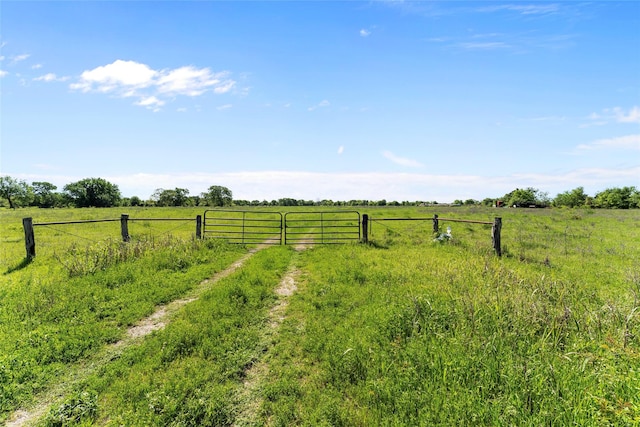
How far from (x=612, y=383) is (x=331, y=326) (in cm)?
398

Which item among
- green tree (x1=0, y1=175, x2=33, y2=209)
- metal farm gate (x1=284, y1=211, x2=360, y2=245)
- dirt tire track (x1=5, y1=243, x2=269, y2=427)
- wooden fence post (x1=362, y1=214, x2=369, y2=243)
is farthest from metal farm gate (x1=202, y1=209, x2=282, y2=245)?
green tree (x1=0, y1=175, x2=33, y2=209)

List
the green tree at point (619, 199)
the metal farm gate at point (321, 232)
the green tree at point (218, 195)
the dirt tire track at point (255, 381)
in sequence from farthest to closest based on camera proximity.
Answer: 1. the green tree at point (218, 195)
2. the green tree at point (619, 199)
3. the metal farm gate at point (321, 232)
4. the dirt tire track at point (255, 381)

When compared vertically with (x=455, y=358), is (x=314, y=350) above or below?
below

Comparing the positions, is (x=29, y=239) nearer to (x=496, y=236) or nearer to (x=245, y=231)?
(x=245, y=231)

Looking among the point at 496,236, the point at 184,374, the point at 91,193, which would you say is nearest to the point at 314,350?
the point at 184,374

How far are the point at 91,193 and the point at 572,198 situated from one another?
160 metres

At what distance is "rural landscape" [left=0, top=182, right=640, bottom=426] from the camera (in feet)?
11.3

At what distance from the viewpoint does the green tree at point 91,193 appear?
310 ft

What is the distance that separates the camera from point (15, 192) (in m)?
82.8

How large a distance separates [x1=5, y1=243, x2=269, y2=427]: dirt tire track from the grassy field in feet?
0.16

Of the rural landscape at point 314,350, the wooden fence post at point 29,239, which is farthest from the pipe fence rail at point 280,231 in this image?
the rural landscape at point 314,350

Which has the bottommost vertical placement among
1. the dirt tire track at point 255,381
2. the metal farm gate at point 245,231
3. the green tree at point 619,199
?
the dirt tire track at point 255,381

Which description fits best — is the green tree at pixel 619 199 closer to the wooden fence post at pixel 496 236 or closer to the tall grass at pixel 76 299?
the wooden fence post at pixel 496 236

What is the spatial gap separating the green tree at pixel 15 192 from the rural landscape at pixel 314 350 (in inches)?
4202
